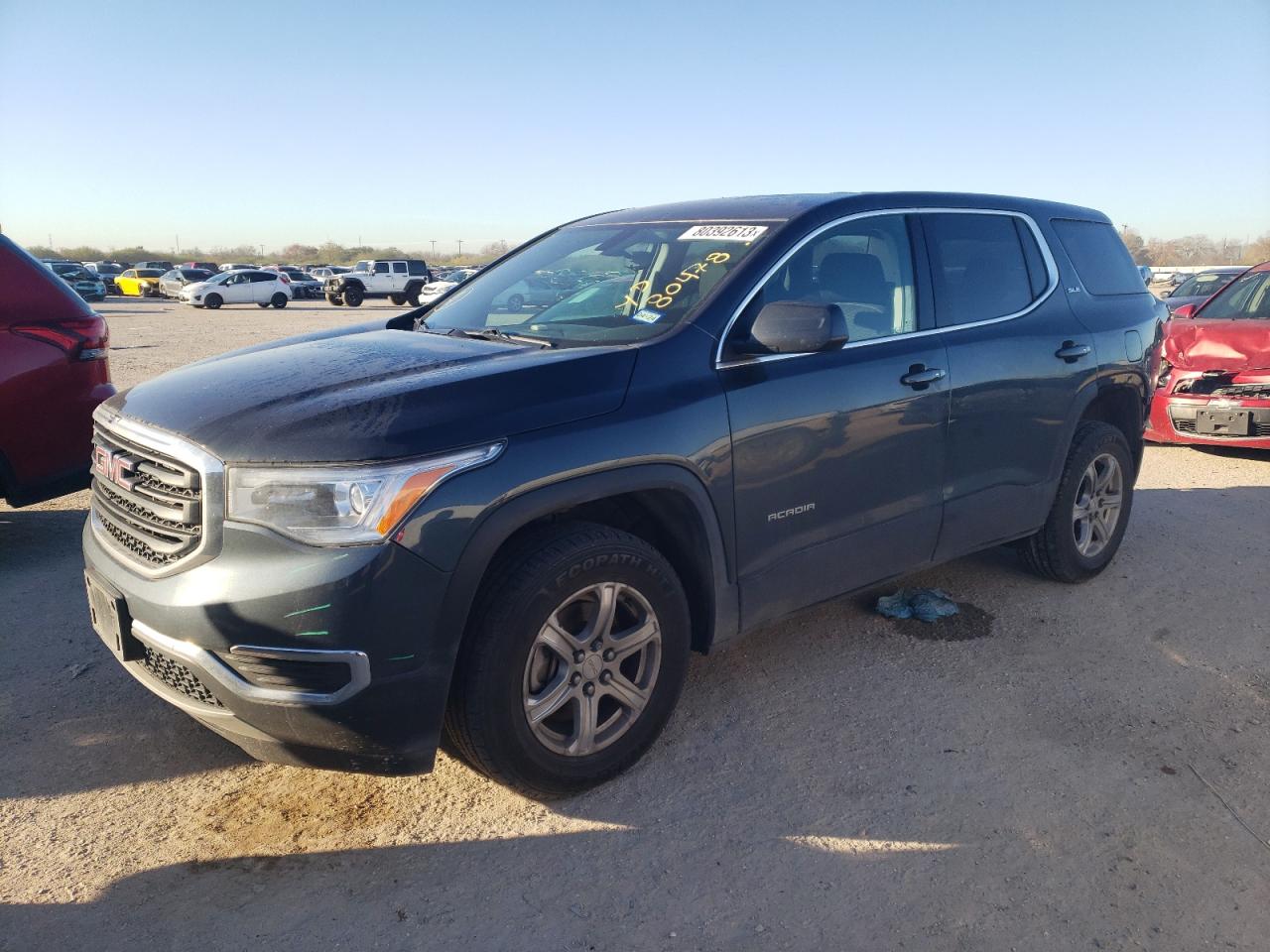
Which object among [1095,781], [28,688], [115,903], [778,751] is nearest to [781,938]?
[778,751]

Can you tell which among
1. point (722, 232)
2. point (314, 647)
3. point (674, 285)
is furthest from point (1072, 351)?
point (314, 647)

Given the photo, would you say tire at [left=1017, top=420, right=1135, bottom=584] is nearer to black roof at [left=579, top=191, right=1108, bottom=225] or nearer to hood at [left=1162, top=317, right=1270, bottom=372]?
black roof at [left=579, top=191, right=1108, bottom=225]

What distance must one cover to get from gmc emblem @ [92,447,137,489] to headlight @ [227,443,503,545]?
62 cm

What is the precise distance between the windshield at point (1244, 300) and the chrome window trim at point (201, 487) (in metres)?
8.82

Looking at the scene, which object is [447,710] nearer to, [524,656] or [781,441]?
[524,656]

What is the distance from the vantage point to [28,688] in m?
3.78

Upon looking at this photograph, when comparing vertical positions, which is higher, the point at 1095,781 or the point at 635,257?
the point at 635,257

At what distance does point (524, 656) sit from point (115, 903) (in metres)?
1.27

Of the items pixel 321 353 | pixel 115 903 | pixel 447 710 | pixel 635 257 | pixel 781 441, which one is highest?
pixel 635 257

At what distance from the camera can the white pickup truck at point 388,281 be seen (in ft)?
127

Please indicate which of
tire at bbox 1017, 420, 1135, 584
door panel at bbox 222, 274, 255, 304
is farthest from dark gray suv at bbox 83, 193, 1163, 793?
door panel at bbox 222, 274, 255, 304

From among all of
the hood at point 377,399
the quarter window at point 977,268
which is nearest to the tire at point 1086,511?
the quarter window at point 977,268

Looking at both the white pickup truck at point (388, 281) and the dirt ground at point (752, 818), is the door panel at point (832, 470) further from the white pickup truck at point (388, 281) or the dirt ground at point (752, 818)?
the white pickup truck at point (388, 281)

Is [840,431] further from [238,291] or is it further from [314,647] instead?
[238,291]
